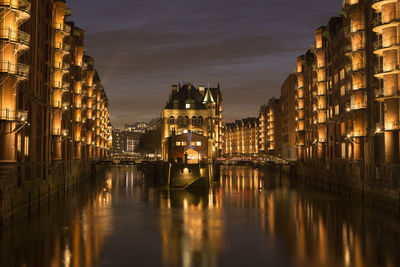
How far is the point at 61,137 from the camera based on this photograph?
66.4 metres

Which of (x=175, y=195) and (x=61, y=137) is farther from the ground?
(x=61, y=137)

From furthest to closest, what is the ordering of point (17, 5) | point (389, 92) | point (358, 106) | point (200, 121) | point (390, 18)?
point (200, 121) → point (358, 106) → point (389, 92) → point (390, 18) → point (17, 5)

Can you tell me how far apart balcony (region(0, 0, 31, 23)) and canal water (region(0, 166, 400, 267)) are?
59.2 feet

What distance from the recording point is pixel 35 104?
49.7 meters

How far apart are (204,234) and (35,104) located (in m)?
25.6

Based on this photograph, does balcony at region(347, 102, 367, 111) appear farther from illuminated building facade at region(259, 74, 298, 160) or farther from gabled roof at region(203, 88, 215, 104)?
gabled roof at region(203, 88, 215, 104)

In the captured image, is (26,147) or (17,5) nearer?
(17,5)

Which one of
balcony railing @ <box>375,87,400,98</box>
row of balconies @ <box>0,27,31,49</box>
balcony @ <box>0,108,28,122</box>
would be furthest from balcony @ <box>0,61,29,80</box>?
balcony railing @ <box>375,87,400,98</box>

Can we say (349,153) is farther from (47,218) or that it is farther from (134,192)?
(47,218)

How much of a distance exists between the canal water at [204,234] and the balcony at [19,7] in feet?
59.2

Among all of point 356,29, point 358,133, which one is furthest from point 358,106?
point 356,29

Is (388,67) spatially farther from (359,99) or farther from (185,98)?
(185,98)

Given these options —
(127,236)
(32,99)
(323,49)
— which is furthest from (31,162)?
(323,49)

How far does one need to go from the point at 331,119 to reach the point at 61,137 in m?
46.9
